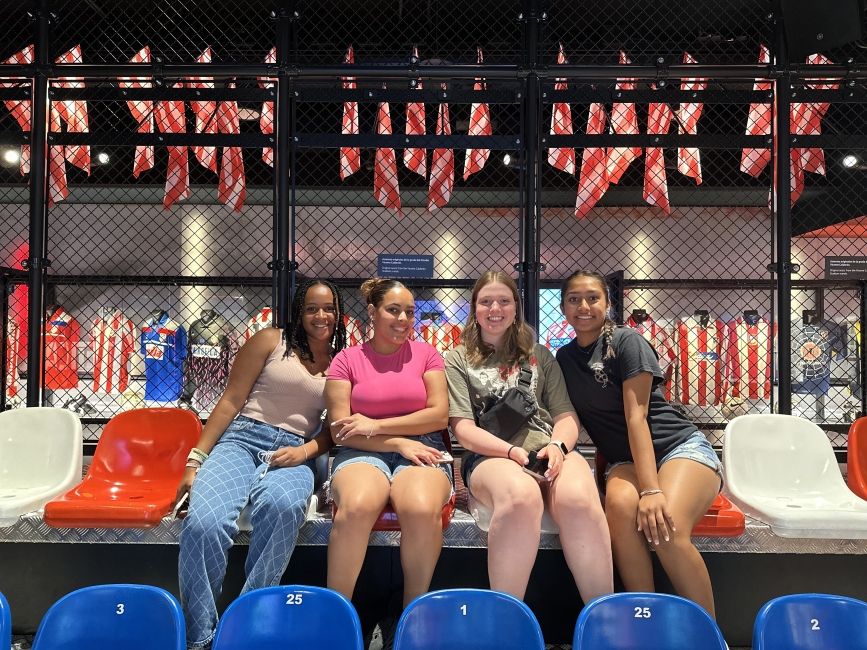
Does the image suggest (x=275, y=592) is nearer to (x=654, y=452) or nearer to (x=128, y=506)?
(x=128, y=506)

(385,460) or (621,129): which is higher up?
(621,129)

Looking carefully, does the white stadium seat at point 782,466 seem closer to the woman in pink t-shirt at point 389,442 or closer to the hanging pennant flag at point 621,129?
the woman in pink t-shirt at point 389,442

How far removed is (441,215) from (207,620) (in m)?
5.47

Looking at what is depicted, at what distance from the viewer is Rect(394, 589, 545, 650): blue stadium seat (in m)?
1.61

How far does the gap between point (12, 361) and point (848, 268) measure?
577cm

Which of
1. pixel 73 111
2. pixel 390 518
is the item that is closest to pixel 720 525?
pixel 390 518

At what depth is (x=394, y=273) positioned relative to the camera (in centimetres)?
376

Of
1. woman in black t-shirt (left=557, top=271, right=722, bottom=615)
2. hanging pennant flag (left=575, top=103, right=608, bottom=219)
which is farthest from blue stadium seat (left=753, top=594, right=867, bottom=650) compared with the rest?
hanging pennant flag (left=575, top=103, right=608, bottom=219)

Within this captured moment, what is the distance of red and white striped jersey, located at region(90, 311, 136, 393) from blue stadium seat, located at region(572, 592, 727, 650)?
16.3 ft

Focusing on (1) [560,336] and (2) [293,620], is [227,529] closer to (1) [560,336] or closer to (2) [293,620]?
(2) [293,620]

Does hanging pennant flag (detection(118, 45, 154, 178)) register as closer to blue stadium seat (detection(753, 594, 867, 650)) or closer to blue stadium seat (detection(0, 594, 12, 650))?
blue stadium seat (detection(0, 594, 12, 650))

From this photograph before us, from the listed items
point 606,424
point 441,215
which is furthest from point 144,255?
point 606,424

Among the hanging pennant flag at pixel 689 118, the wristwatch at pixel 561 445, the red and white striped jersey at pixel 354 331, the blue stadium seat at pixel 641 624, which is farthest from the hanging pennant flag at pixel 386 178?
the blue stadium seat at pixel 641 624

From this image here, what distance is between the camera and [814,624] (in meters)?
1.65
